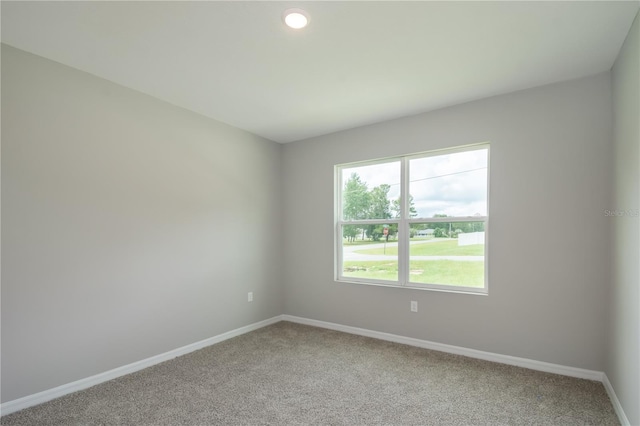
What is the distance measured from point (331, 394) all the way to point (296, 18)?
263 cm

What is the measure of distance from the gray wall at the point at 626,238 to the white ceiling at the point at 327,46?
0.88 feet

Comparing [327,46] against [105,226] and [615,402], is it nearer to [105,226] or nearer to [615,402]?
[105,226]

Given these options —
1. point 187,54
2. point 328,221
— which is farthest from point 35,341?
point 328,221

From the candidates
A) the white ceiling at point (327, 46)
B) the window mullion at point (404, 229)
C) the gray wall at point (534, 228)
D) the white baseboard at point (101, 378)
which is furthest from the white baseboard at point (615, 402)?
the white baseboard at point (101, 378)

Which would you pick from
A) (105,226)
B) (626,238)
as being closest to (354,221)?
(626,238)

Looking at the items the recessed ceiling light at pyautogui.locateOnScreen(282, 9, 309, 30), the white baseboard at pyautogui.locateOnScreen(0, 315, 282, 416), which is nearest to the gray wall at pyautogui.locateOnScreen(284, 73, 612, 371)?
the white baseboard at pyautogui.locateOnScreen(0, 315, 282, 416)

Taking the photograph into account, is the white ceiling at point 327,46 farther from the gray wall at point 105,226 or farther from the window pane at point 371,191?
the window pane at point 371,191

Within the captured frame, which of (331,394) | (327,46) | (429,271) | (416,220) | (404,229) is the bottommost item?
(331,394)

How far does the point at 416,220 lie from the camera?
11.9 feet

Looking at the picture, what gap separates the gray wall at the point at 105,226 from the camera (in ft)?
7.50

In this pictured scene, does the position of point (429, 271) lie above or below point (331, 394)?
above

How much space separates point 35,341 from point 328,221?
300 cm

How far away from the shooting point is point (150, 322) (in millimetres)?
3045

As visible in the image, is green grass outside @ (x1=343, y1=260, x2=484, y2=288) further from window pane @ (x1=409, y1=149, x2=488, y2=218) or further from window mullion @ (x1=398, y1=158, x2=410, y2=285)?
window pane @ (x1=409, y1=149, x2=488, y2=218)
